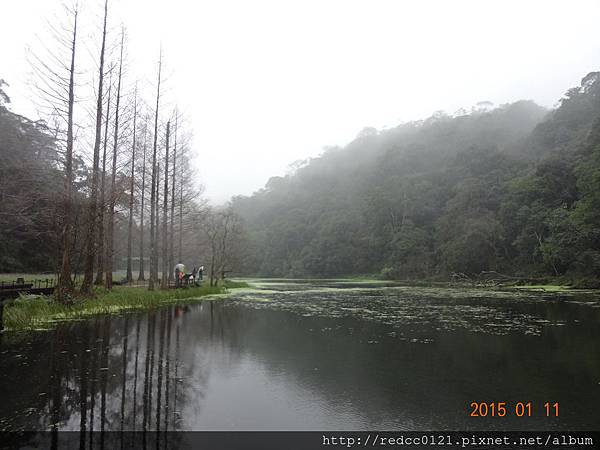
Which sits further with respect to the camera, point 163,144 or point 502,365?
point 163,144

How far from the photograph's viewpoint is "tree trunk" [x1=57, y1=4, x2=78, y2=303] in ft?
43.2

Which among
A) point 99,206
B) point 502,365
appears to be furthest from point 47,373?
point 99,206

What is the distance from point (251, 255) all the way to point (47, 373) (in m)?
68.6

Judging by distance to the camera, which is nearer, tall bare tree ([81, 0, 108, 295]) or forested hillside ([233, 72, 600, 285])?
tall bare tree ([81, 0, 108, 295])

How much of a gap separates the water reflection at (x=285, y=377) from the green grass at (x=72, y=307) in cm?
107

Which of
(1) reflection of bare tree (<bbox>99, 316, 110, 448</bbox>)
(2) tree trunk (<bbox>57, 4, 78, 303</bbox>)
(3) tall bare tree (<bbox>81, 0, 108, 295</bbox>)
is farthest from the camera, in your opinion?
(3) tall bare tree (<bbox>81, 0, 108, 295</bbox>)

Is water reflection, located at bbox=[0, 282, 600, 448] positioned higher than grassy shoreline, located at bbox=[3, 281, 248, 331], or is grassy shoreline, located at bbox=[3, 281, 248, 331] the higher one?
grassy shoreline, located at bbox=[3, 281, 248, 331]

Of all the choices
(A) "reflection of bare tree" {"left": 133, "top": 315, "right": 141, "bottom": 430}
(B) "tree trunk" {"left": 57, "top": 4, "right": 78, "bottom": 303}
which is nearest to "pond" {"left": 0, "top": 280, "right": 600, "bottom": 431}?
(A) "reflection of bare tree" {"left": 133, "top": 315, "right": 141, "bottom": 430}

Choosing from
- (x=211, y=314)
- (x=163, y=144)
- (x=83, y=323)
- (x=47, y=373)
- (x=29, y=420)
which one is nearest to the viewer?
(x=29, y=420)

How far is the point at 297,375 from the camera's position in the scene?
658 cm

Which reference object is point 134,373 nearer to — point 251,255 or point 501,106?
point 251,255

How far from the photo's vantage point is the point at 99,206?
15.1 metres

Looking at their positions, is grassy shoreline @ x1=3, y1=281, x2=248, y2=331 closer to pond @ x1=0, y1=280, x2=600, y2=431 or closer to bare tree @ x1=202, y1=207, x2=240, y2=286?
pond @ x1=0, y1=280, x2=600, y2=431

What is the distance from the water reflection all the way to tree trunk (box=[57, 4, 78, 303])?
298 centimetres
